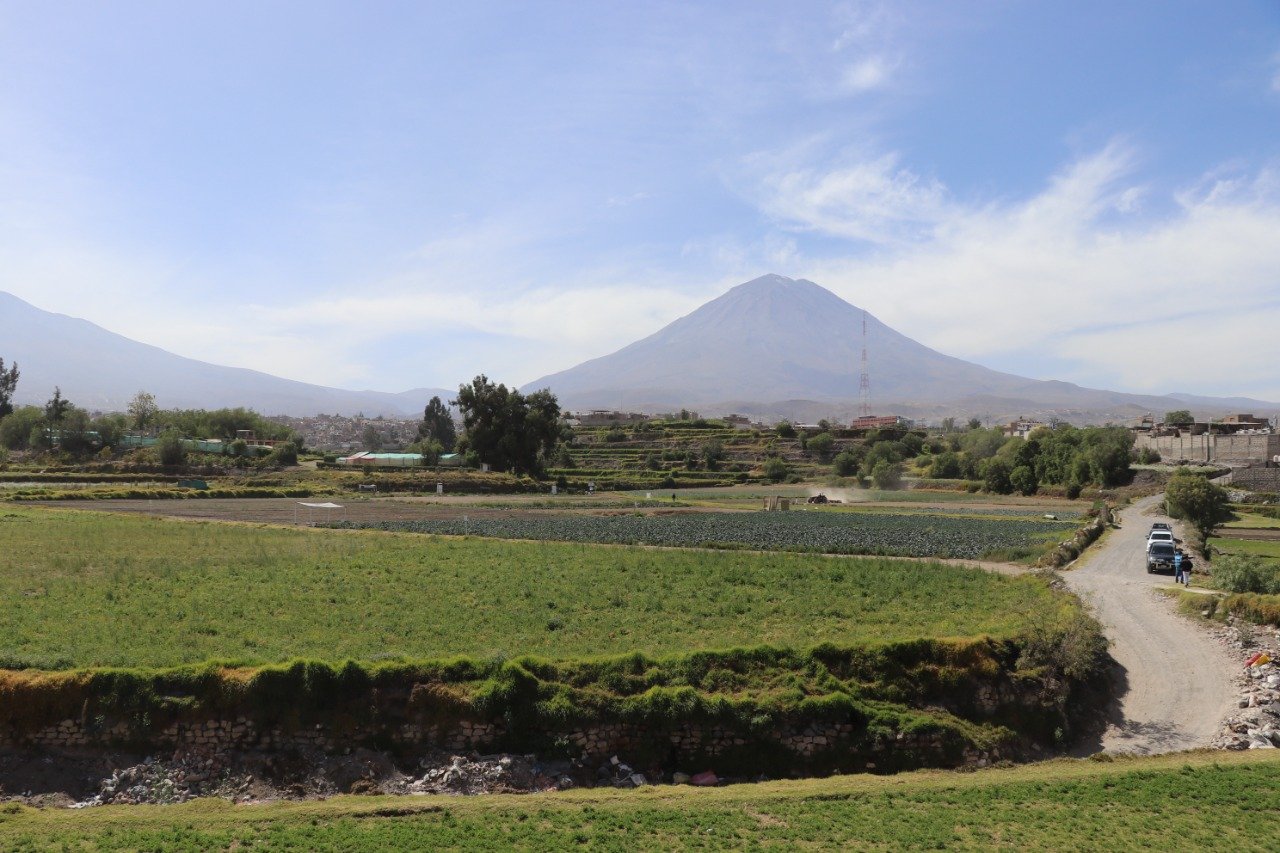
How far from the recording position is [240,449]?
3878 inches

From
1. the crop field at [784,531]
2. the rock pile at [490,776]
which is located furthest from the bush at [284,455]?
the rock pile at [490,776]

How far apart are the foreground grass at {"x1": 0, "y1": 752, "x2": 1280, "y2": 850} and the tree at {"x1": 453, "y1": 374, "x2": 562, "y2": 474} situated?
67.9 metres

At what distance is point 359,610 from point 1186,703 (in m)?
19.1

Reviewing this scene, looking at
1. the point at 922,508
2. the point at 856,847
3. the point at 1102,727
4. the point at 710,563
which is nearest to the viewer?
the point at 856,847

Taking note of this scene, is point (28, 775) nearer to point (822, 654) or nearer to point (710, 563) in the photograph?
point (822, 654)

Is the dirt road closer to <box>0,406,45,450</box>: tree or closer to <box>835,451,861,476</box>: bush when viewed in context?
<box>835,451,861,476</box>: bush

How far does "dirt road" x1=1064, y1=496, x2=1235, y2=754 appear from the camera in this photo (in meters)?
16.8

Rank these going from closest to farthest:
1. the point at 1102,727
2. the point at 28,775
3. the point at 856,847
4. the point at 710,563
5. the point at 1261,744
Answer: the point at 856,847, the point at 28,775, the point at 1261,744, the point at 1102,727, the point at 710,563

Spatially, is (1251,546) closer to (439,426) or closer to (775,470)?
(775,470)

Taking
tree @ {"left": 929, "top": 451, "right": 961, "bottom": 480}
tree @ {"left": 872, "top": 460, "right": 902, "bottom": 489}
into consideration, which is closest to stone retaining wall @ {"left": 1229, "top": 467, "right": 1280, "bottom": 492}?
tree @ {"left": 929, "top": 451, "right": 961, "bottom": 480}

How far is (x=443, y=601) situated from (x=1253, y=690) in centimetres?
1913

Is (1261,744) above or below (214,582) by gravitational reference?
below

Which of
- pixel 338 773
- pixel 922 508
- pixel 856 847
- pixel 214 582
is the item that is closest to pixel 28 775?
pixel 338 773

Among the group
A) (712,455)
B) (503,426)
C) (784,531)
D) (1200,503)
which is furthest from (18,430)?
(1200,503)
